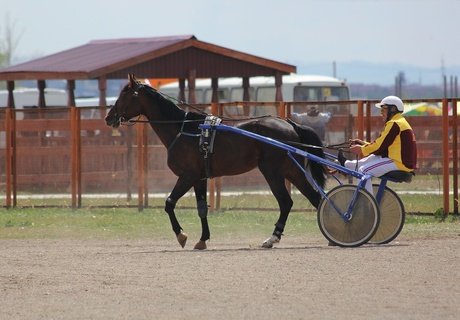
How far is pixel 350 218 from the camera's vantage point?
16594mm

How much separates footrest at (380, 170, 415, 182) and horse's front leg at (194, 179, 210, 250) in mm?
2516

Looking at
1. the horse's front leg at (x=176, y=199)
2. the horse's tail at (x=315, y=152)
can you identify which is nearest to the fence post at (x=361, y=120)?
the horse's tail at (x=315, y=152)

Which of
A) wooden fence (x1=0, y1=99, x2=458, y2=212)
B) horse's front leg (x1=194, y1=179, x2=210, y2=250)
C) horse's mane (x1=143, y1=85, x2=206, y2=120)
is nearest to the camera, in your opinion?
horse's front leg (x1=194, y1=179, x2=210, y2=250)

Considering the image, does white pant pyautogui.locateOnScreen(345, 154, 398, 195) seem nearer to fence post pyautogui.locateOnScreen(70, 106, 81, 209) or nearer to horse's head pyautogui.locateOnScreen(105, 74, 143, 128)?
horse's head pyautogui.locateOnScreen(105, 74, 143, 128)

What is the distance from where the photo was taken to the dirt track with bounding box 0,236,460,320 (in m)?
11.2

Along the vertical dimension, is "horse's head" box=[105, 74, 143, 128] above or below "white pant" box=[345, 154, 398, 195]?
above

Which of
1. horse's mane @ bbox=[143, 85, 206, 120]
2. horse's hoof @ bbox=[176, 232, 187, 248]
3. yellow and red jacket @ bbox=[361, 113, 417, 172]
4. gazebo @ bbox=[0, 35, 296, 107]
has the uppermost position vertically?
gazebo @ bbox=[0, 35, 296, 107]

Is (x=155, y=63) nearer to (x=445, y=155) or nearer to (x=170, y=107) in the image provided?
(x=445, y=155)

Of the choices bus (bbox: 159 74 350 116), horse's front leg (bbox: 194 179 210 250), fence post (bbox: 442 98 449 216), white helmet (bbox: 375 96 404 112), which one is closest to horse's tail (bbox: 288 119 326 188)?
A: white helmet (bbox: 375 96 404 112)

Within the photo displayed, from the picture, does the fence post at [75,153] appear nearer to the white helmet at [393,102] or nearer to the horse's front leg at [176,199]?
the horse's front leg at [176,199]

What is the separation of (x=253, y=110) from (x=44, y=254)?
841cm

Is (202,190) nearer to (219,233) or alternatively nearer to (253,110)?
(219,233)

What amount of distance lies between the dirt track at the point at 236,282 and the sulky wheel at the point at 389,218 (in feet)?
0.72

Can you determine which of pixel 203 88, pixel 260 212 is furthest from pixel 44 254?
pixel 203 88
